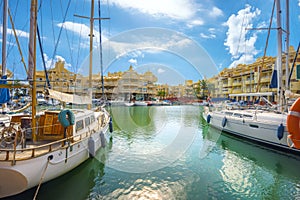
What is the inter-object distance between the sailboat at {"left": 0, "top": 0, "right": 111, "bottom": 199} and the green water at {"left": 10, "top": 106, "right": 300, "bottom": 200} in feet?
2.10

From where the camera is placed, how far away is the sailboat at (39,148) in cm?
538

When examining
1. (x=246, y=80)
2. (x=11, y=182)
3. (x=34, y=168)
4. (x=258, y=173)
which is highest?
(x=246, y=80)

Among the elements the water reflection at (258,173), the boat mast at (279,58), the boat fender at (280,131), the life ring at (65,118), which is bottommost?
the water reflection at (258,173)

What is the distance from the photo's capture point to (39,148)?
21.3 ft

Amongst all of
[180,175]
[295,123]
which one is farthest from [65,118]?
[295,123]

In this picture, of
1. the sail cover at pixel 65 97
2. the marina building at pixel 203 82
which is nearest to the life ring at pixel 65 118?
the sail cover at pixel 65 97

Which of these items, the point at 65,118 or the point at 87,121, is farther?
the point at 87,121

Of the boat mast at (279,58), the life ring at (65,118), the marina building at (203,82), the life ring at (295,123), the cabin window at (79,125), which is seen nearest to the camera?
the life ring at (65,118)

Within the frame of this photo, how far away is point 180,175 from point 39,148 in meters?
5.56

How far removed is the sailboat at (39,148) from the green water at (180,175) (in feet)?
2.10

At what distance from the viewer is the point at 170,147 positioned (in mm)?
12352

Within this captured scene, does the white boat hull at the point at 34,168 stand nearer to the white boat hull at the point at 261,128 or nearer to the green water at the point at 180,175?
the green water at the point at 180,175

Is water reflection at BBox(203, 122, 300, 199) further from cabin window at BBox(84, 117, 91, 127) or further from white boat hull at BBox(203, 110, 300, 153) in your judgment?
cabin window at BBox(84, 117, 91, 127)

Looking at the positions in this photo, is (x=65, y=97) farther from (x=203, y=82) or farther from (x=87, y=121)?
(x=203, y=82)
